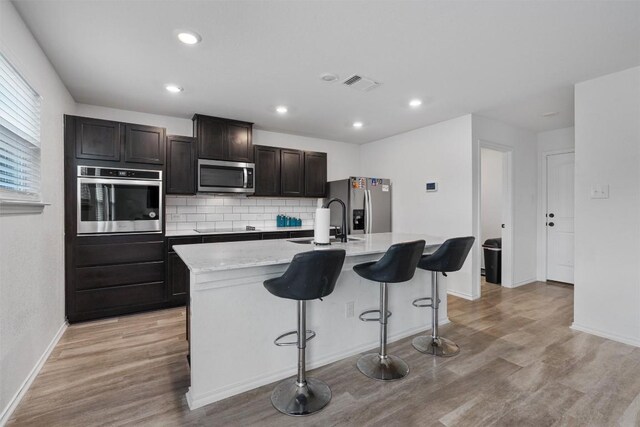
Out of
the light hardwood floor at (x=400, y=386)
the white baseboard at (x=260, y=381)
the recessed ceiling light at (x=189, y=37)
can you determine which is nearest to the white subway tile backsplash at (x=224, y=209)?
the light hardwood floor at (x=400, y=386)

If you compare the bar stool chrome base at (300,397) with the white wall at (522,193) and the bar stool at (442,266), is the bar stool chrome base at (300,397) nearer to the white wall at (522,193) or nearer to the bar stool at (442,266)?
the bar stool at (442,266)

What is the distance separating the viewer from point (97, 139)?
3219 mm

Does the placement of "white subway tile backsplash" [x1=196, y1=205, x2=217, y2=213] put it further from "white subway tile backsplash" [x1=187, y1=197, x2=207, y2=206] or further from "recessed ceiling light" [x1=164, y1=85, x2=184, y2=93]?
"recessed ceiling light" [x1=164, y1=85, x2=184, y2=93]

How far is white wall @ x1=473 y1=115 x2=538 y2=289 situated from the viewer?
4438 millimetres

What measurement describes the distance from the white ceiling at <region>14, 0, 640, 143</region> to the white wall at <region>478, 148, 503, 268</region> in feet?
6.10

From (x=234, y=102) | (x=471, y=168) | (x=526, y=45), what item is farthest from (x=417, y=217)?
(x=234, y=102)

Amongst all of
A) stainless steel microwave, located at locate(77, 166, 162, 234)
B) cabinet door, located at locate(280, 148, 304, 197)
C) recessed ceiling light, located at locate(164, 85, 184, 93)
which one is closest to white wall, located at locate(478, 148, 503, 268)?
cabinet door, located at locate(280, 148, 304, 197)

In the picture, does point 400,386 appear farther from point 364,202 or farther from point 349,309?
point 364,202

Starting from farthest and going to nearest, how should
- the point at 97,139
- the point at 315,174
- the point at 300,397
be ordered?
the point at 315,174, the point at 97,139, the point at 300,397

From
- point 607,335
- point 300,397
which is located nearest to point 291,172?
point 300,397

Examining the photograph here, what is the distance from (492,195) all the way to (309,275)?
5.08 meters

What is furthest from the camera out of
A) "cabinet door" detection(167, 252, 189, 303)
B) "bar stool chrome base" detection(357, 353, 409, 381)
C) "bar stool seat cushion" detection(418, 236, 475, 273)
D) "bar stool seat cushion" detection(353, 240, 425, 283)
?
"cabinet door" detection(167, 252, 189, 303)

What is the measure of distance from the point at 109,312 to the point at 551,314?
4.88m

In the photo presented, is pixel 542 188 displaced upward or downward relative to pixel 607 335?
upward
